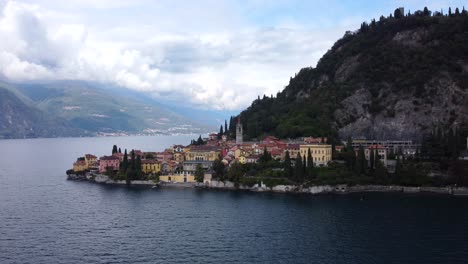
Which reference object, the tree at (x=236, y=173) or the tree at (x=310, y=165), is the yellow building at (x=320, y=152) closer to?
the tree at (x=310, y=165)

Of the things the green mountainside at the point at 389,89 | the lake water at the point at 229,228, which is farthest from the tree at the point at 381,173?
the green mountainside at the point at 389,89

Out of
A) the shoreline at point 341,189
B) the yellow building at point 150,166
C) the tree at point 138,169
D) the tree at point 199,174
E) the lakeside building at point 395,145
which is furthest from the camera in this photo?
the yellow building at point 150,166

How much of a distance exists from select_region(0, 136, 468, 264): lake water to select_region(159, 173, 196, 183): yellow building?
34.8ft

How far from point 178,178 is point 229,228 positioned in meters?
39.0

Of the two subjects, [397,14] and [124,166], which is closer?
[124,166]

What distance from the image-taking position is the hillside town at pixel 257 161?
277 ft

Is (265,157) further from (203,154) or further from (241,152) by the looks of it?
(203,154)

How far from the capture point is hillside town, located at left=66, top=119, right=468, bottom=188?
277ft

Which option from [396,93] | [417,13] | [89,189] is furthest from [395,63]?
[89,189]

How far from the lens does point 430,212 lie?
62219 millimetres

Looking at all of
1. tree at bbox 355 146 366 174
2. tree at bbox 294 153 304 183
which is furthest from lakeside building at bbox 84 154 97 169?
tree at bbox 355 146 366 174

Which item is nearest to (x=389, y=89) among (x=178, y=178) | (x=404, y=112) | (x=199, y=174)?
(x=404, y=112)

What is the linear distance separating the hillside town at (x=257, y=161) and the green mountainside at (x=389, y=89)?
11.1 m

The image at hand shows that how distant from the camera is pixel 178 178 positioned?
304ft
